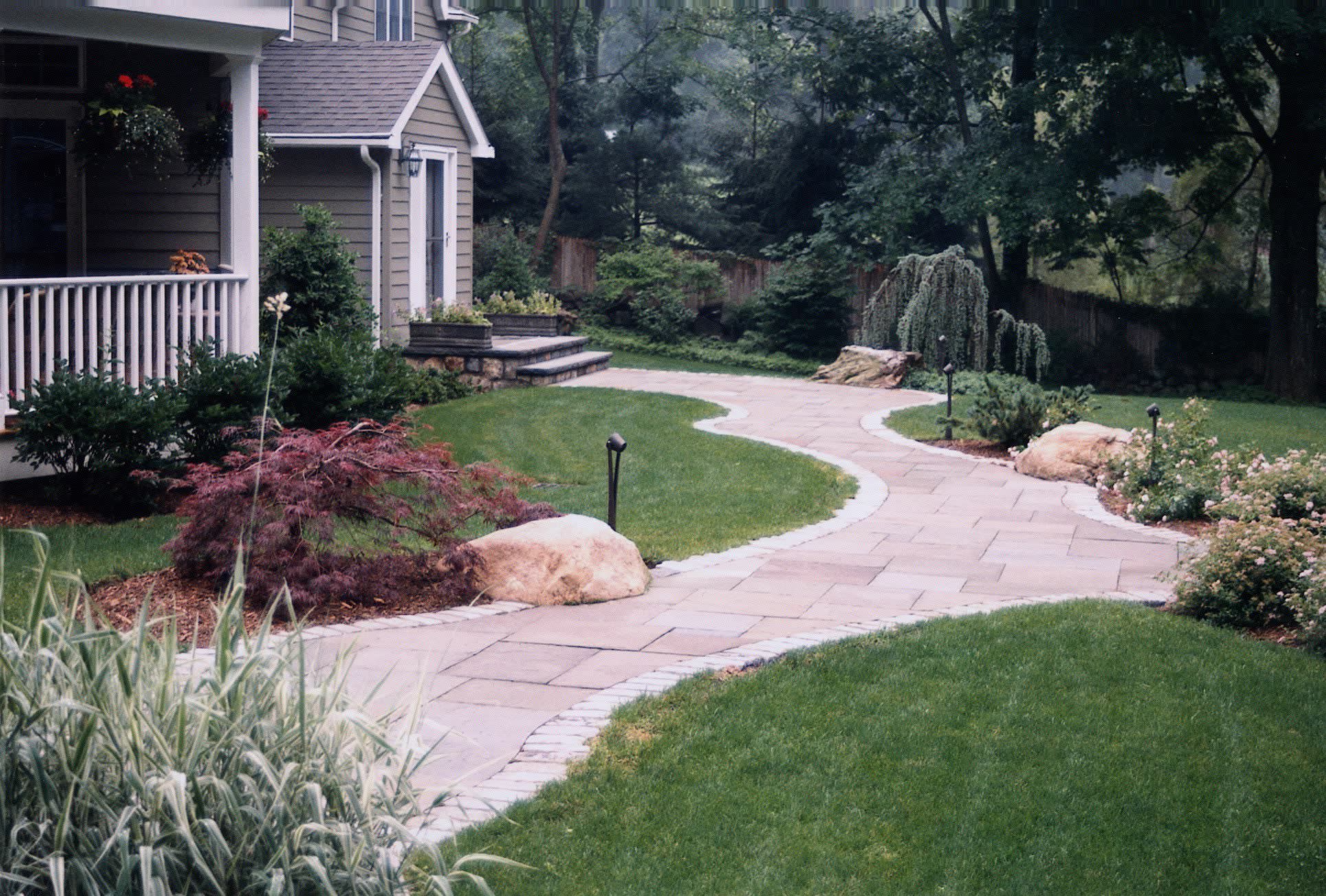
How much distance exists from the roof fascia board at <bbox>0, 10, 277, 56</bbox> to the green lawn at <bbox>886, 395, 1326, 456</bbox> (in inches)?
278

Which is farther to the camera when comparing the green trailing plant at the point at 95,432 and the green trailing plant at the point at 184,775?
the green trailing plant at the point at 95,432

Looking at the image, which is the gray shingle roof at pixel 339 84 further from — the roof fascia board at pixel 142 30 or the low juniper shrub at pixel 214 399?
the low juniper shrub at pixel 214 399

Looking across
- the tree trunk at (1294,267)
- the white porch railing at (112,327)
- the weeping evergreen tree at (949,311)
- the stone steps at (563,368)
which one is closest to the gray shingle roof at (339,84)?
the stone steps at (563,368)

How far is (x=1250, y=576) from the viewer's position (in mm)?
6691

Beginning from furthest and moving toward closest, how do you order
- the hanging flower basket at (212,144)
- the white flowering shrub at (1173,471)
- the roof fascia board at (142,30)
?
the hanging flower basket at (212,144) → the white flowering shrub at (1173,471) → the roof fascia board at (142,30)

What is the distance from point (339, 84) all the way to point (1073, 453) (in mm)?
9130

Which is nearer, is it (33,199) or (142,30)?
(142,30)

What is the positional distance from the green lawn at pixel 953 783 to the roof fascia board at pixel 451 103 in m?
10.7

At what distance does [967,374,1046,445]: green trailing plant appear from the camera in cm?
1251

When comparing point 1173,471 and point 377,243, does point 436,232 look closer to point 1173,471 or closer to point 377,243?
point 377,243

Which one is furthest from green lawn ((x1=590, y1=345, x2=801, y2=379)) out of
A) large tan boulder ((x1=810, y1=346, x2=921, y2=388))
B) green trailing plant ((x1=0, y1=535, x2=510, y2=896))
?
green trailing plant ((x1=0, y1=535, x2=510, y2=896))

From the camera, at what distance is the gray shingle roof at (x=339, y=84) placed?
1466cm

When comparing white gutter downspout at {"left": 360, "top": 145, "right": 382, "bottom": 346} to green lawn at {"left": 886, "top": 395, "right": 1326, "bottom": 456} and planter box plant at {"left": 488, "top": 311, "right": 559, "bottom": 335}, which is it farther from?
green lawn at {"left": 886, "top": 395, "right": 1326, "bottom": 456}

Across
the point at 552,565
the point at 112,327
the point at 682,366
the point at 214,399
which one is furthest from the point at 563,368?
the point at 552,565
